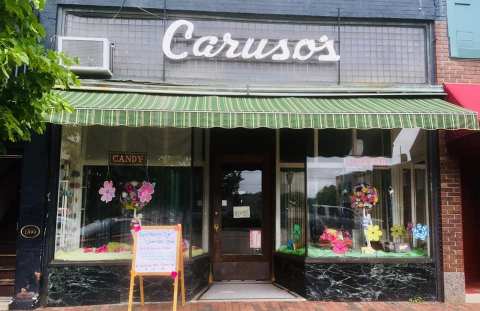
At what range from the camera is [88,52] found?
7.31 metres

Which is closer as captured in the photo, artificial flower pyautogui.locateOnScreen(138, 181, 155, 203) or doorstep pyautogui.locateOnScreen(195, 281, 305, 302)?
doorstep pyautogui.locateOnScreen(195, 281, 305, 302)

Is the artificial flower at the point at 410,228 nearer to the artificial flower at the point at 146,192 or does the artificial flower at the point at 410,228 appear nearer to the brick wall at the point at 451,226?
the brick wall at the point at 451,226

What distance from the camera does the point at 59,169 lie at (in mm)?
7234

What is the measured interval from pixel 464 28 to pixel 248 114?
14.1 ft

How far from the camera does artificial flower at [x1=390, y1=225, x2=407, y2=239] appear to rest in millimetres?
7770

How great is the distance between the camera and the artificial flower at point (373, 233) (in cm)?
770

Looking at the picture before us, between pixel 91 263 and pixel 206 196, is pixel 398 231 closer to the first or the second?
pixel 206 196

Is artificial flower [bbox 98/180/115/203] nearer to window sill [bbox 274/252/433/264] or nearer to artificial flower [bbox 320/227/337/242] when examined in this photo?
window sill [bbox 274/252/433/264]

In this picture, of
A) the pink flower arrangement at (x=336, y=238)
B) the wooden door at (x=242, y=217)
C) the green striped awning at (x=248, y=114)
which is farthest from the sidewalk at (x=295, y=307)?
the green striped awning at (x=248, y=114)

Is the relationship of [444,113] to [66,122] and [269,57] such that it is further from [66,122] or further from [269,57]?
[66,122]

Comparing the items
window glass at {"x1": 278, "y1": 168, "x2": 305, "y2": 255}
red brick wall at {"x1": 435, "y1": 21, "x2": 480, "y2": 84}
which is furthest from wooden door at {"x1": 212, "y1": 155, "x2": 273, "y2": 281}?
red brick wall at {"x1": 435, "y1": 21, "x2": 480, "y2": 84}

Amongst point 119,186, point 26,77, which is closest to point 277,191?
point 119,186

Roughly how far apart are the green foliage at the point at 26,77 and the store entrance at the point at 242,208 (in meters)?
4.26

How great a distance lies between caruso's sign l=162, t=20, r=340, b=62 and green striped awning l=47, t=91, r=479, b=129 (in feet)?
3.79
